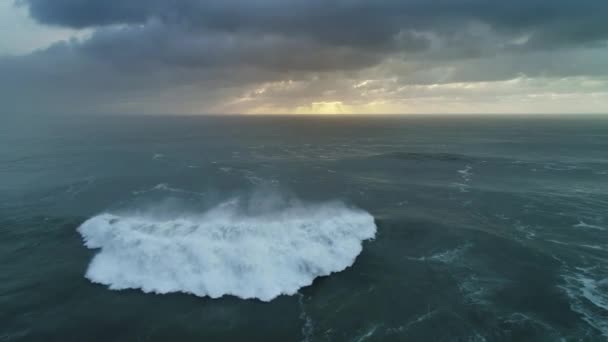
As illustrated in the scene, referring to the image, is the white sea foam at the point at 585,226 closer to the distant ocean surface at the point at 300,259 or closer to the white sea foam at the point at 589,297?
the distant ocean surface at the point at 300,259

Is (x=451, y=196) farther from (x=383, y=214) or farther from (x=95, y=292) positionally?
(x=95, y=292)

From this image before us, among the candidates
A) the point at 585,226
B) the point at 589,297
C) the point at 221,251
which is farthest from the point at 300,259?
the point at 585,226

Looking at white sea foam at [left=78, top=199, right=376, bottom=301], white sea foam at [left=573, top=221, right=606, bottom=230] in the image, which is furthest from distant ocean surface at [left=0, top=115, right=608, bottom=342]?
white sea foam at [left=573, top=221, right=606, bottom=230]

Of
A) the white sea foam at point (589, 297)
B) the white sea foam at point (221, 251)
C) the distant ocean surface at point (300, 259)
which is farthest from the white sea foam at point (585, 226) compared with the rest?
the white sea foam at point (221, 251)

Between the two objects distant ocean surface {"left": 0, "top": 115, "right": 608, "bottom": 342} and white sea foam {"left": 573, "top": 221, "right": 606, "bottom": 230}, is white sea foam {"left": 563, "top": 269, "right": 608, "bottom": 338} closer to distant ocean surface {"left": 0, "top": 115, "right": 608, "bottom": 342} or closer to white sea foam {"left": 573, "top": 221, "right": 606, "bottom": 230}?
distant ocean surface {"left": 0, "top": 115, "right": 608, "bottom": 342}

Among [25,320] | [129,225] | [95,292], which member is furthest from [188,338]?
[129,225]
